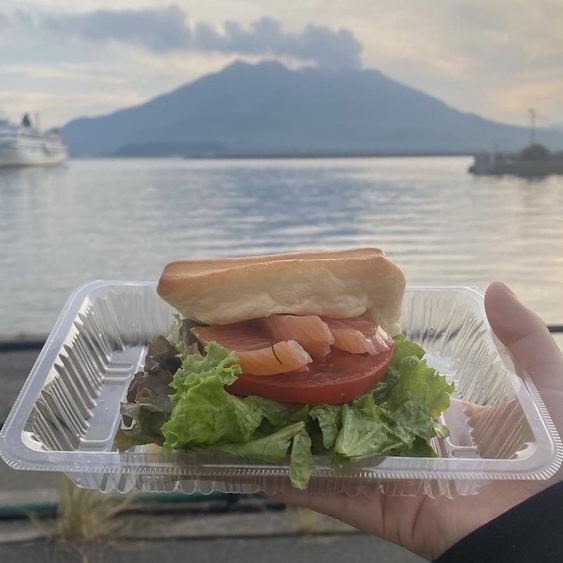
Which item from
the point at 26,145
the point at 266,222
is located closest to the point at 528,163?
the point at 266,222

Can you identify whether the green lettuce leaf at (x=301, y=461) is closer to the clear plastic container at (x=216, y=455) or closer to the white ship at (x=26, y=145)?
the clear plastic container at (x=216, y=455)

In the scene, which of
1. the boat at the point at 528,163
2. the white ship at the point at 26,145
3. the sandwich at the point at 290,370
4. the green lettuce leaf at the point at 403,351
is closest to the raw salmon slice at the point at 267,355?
the sandwich at the point at 290,370

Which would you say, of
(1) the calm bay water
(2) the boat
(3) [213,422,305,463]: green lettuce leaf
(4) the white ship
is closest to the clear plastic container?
(3) [213,422,305,463]: green lettuce leaf

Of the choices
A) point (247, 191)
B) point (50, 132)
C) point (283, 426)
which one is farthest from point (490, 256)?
point (50, 132)

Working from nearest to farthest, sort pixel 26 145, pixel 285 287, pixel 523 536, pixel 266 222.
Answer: pixel 523 536 → pixel 285 287 → pixel 266 222 → pixel 26 145

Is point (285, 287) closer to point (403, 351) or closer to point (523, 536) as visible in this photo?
point (403, 351)

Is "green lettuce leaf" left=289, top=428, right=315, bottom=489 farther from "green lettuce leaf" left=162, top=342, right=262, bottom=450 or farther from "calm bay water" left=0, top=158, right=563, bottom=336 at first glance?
"calm bay water" left=0, top=158, right=563, bottom=336

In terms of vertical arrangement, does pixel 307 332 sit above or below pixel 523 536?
above
